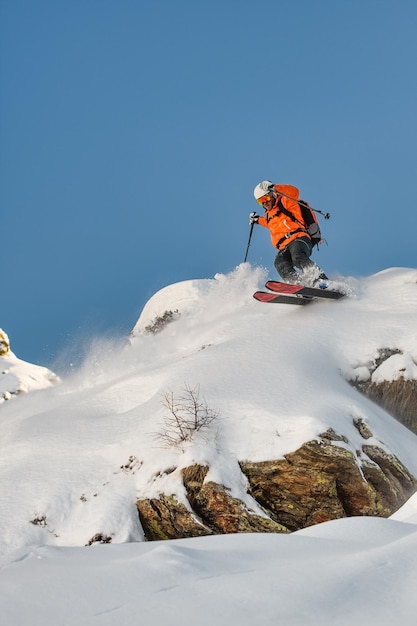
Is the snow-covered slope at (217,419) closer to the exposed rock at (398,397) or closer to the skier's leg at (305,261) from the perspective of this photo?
the exposed rock at (398,397)

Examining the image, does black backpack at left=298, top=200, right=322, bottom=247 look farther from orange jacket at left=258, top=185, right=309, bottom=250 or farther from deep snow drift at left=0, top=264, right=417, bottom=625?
deep snow drift at left=0, top=264, right=417, bottom=625

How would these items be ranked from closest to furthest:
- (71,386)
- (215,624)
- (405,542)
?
(215,624) < (405,542) < (71,386)

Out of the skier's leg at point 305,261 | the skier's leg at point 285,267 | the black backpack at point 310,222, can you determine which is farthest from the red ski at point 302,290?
the black backpack at point 310,222

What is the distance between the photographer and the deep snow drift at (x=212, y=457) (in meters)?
2.71

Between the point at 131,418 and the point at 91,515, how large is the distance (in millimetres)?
2067

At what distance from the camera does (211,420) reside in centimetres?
832

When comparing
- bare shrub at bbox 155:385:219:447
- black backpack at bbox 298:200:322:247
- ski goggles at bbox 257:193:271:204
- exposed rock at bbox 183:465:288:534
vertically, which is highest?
ski goggles at bbox 257:193:271:204

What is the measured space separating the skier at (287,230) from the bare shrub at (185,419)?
5.48 metres

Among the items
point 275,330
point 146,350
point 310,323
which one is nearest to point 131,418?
point 275,330

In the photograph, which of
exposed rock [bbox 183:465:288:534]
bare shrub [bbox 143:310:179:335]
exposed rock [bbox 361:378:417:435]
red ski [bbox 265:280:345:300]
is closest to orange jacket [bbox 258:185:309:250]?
red ski [bbox 265:280:345:300]

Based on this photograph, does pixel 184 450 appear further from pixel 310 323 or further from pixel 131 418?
pixel 310 323

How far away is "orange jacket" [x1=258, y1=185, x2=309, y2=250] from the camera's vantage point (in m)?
13.6

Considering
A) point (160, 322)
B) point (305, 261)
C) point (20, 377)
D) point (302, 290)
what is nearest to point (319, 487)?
point (302, 290)

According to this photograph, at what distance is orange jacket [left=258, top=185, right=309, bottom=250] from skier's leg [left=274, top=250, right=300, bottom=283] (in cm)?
19
